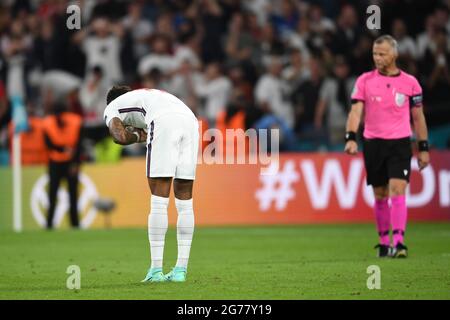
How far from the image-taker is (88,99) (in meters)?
23.3

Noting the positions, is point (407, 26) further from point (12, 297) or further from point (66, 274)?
point (12, 297)

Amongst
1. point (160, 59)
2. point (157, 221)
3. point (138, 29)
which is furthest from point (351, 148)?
point (138, 29)

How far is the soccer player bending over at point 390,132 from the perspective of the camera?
541 inches

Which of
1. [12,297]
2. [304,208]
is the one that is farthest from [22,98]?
[12,297]

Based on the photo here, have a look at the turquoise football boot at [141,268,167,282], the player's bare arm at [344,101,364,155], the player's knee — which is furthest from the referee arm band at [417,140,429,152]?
the turquoise football boot at [141,268,167,282]

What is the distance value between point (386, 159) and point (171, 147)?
3.98m

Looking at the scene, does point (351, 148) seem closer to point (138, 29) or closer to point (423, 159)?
point (423, 159)

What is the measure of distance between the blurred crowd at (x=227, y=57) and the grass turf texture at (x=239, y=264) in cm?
292

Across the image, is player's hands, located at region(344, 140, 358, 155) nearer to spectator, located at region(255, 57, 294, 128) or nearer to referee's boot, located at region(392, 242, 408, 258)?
referee's boot, located at region(392, 242, 408, 258)

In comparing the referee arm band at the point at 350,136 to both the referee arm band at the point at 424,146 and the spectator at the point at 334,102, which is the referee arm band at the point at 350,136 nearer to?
the referee arm band at the point at 424,146

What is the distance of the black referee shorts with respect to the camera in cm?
1382

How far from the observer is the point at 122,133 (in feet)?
35.7

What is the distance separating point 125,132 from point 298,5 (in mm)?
15050

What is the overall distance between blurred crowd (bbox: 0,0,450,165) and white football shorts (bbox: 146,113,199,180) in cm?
1079
